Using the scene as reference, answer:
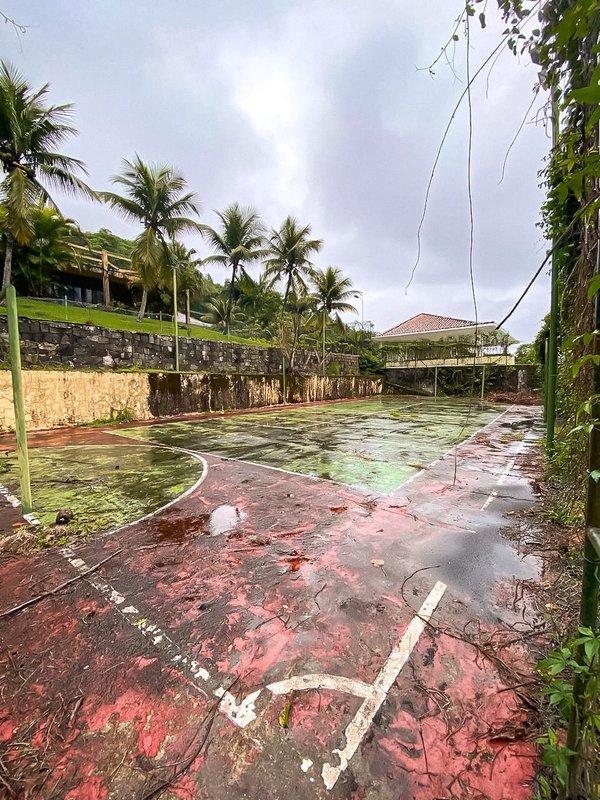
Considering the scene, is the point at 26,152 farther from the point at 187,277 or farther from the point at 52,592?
the point at 52,592

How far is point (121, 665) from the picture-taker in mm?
1701

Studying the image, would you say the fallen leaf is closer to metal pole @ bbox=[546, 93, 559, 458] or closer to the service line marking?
the service line marking

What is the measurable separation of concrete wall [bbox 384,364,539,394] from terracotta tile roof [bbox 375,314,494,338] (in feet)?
11.6

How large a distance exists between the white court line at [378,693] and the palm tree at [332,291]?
19.2 metres

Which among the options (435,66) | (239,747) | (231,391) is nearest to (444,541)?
(239,747)

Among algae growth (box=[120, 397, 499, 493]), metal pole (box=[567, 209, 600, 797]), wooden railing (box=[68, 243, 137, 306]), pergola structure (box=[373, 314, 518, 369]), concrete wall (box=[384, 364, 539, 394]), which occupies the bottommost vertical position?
algae growth (box=[120, 397, 499, 493])

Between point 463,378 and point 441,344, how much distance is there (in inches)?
113

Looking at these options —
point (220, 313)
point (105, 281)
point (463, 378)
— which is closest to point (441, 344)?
point (463, 378)

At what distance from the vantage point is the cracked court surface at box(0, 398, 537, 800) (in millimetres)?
1254

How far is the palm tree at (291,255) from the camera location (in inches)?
714

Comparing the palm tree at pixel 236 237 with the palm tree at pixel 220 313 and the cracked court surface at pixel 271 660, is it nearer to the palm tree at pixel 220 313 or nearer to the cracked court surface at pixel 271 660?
the palm tree at pixel 220 313

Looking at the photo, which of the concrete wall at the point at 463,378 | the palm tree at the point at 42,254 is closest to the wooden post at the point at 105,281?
the palm tree at the point at 42,254

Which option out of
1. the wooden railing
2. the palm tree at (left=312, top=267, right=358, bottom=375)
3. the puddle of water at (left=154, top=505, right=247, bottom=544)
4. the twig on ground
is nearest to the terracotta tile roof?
the palm tree at (left=312, top=267, right=358, bottom=375)

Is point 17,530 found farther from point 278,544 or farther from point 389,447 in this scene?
point 389,447
